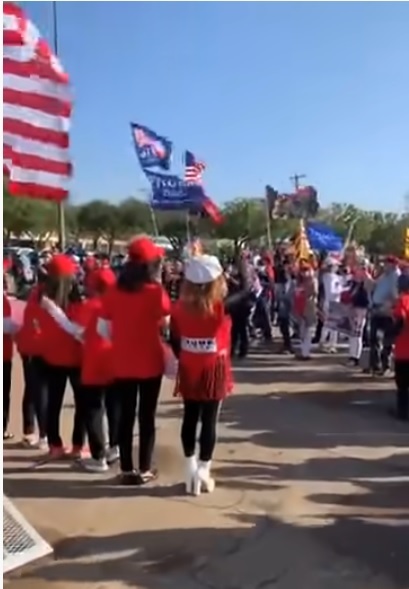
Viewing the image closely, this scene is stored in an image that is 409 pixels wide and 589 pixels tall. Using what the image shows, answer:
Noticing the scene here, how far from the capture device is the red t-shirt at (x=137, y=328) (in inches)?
213

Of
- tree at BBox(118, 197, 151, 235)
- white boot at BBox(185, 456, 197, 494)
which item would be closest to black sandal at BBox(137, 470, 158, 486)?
white boot at BBox(185, 456, 197, 494)

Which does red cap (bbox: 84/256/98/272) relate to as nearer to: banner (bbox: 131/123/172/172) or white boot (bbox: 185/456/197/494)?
white boot (bbox: 185/456/197/494)

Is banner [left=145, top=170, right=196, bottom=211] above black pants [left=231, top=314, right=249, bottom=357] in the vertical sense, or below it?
above

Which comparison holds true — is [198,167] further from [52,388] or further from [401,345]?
[52,388]

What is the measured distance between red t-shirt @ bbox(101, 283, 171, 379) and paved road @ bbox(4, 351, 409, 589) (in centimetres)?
83

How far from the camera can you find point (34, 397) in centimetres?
666

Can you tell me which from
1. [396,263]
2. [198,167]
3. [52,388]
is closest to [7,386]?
[52,388]

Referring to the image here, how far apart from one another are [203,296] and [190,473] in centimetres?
121

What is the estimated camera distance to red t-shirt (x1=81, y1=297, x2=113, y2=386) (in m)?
5.77

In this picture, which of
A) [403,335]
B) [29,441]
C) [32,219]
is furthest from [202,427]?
[32,219]

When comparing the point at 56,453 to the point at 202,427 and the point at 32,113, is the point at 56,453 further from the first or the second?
the point at 32,113

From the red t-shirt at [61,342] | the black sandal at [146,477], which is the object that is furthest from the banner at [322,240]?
the black sandal at [146,477]

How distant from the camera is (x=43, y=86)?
609cm

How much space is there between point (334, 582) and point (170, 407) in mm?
4620
